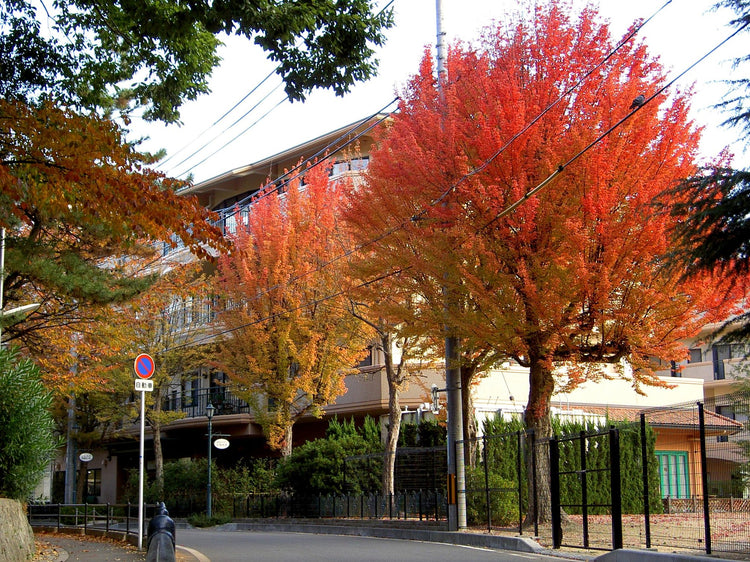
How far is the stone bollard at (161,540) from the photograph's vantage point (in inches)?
486

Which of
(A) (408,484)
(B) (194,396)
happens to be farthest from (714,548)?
(B) (194,396)

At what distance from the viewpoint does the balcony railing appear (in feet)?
132

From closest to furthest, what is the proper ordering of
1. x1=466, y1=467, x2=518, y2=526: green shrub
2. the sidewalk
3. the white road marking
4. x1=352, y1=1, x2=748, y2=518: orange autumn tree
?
the white road marking < the sidewalk < x1=352, y1=1, x2=748, y2=518: orange autumn tree < x1=466, y1=467, x2=518, y2=526: green shrub

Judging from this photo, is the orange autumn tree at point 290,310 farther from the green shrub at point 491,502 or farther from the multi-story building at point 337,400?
the green shrub at point 491,502

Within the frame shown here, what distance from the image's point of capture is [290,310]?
30.9m

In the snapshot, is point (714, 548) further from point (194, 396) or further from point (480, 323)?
point (194, 396)

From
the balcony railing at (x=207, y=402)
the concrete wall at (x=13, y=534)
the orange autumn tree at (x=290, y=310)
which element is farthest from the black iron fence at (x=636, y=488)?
the balcony railing at (x=207, y=402)

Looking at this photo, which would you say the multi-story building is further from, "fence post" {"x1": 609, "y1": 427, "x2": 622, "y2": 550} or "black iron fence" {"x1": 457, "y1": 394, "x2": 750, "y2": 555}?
"fence post" {"x1": 609, "y1": 427, "x2": 622, "y2": 550}

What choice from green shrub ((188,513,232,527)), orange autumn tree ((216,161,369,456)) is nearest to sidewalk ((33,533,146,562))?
green shrub ((188,513,232,527))

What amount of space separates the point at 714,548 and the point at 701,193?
5.00 meters

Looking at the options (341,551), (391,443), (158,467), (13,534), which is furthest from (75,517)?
(158,467)

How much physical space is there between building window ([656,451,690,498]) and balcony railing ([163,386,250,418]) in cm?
2389

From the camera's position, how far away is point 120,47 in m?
14.7

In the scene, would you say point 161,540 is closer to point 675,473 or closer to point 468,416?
point 675,473
